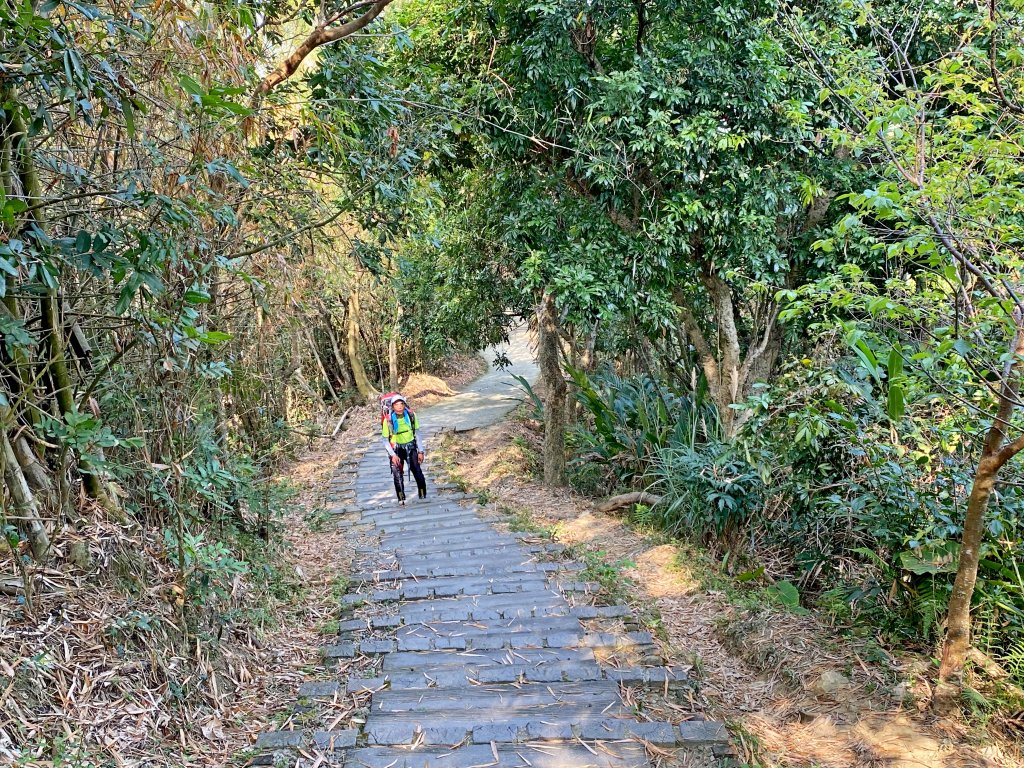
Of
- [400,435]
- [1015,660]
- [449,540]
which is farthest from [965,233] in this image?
[400,435]

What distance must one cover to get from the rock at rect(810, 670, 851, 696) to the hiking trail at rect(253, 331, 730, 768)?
87cm

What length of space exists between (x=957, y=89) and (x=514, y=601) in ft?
13.7

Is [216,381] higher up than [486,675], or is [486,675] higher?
[216,381]

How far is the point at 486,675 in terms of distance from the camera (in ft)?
12.6

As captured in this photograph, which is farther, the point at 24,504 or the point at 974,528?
the point at 974,528

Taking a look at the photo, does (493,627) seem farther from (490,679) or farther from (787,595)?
(787,595)

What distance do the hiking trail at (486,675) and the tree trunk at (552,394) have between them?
2768 mm

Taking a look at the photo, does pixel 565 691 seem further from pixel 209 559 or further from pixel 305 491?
pixel 305 491

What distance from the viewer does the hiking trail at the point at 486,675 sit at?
3.19 metres

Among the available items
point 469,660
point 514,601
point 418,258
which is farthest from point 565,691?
point 418,258

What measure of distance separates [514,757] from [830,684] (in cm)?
203

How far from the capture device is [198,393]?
4082mm

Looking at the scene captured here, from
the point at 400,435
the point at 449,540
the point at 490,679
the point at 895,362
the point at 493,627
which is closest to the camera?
the point at 895,362

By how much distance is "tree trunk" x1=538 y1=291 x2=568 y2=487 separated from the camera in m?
8.70
